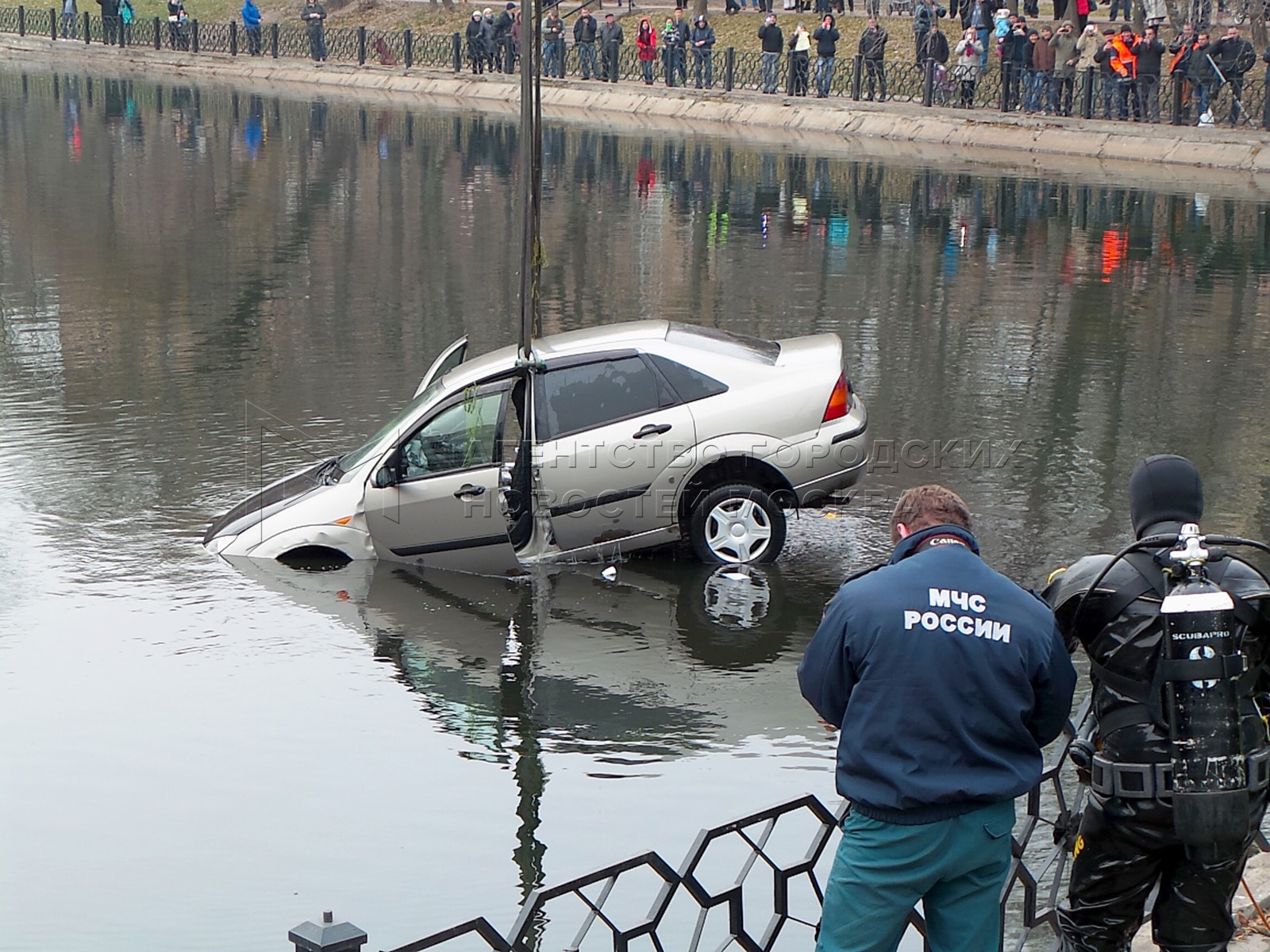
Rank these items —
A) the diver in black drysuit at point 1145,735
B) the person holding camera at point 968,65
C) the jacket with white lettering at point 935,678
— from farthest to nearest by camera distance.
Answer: the person holding camera at point 968,65
the diver in black drysuit at point 1145,735
the jacket with white lettering at point 935,678

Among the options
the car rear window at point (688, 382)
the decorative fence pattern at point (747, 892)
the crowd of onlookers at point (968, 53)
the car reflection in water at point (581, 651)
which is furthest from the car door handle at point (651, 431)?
the crowd of onlookers at point (968, 53)

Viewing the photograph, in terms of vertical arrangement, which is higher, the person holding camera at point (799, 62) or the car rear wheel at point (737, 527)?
the person holding camera at point (799, 62)

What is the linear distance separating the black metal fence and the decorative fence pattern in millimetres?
30403

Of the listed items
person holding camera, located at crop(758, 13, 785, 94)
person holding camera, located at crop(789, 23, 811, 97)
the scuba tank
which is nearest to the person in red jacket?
person holding camera, located at crop(758, 13, 785, 94)

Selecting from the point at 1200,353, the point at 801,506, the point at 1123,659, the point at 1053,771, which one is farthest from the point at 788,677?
the point at 1200,353

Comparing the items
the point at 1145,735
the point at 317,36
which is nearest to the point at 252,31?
the point at 317,36

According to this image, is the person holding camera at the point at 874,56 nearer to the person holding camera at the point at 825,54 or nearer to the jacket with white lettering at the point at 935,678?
the person holding camera at the point at 825,54

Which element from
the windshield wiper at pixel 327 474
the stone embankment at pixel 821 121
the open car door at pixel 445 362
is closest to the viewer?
the windshield wiper at pixel 327 474

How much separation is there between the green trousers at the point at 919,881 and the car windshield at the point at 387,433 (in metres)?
6.32

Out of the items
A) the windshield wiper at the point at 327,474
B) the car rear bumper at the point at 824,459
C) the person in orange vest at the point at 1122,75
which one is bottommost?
the windshield wiper at the point at 327,474

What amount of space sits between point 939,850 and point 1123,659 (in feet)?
2.56

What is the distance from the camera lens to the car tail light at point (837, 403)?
10141 mm

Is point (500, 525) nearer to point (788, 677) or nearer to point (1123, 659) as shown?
point (788, 677)

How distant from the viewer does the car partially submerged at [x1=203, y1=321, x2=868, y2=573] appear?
9.97 metres
